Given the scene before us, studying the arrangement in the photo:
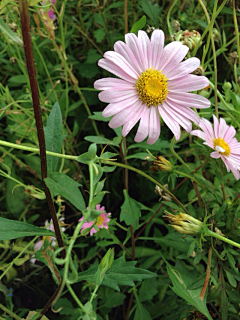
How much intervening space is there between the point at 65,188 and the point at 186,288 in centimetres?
32

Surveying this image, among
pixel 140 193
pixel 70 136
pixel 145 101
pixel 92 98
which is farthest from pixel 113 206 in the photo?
pixel 145 101

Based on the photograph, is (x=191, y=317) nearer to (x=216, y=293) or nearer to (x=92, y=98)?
(x=216, y=293)

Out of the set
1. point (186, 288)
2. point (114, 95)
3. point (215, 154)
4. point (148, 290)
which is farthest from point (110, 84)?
point (148, 290)

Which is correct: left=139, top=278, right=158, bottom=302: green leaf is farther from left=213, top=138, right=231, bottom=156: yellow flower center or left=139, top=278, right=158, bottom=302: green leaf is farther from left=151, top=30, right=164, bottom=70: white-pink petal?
left=151, top=30, right=164, bottom=70: white-pink petal

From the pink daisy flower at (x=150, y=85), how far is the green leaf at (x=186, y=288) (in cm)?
26

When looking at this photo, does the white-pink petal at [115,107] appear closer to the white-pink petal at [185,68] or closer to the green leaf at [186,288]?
the white-pink petal at [185,68]

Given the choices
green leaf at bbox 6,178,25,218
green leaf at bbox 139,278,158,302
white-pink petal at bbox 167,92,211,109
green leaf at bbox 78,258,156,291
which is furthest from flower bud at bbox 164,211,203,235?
green leaf at bbox 6,178,25,218

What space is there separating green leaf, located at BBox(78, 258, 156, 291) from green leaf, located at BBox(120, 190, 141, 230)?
14 centimetres

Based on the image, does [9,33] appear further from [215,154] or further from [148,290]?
[148,290]

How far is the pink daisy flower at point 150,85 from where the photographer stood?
1.76 ft

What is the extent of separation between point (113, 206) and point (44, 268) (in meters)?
0.29

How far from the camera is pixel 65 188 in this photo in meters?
0.43

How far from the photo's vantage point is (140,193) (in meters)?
0.99

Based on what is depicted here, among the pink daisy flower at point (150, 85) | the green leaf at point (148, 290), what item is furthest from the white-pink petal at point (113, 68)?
the green leaf at point (148, 290)
